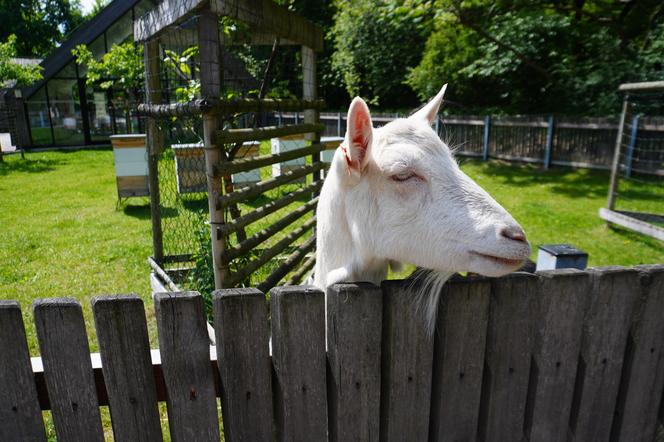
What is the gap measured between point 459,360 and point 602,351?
0.62 metres

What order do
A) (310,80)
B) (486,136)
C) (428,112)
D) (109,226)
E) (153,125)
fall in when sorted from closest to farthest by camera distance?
(428,112) < (153,125) < (310,80) < (109,226) < (486,136)

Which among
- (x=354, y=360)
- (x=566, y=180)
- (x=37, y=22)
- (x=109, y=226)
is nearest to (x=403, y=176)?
(x=354, y=360)

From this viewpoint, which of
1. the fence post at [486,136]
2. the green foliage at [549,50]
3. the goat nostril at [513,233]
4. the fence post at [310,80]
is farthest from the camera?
the fence post at [486,136]

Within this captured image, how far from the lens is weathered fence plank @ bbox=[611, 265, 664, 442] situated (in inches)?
73.0

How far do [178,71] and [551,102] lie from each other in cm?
1423

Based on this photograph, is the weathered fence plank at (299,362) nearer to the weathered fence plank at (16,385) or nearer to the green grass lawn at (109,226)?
the weathered fence plank at (16,385)

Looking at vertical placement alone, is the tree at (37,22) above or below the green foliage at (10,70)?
above

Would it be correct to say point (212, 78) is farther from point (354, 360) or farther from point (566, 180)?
point (566, 180)

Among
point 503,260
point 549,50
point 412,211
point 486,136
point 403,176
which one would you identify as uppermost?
point 549,50

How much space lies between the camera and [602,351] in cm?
187

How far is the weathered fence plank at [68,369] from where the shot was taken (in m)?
1.49

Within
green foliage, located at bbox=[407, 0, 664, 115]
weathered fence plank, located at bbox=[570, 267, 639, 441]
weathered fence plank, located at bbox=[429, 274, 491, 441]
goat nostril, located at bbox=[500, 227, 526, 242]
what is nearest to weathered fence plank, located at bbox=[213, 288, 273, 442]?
weathered fence plank, located at bbox=[429, 274, 491, 441]

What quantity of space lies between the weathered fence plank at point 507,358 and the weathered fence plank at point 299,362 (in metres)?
0.65

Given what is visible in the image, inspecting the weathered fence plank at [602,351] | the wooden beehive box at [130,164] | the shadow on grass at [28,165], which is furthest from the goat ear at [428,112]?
the shadow on grass at [28,165]
